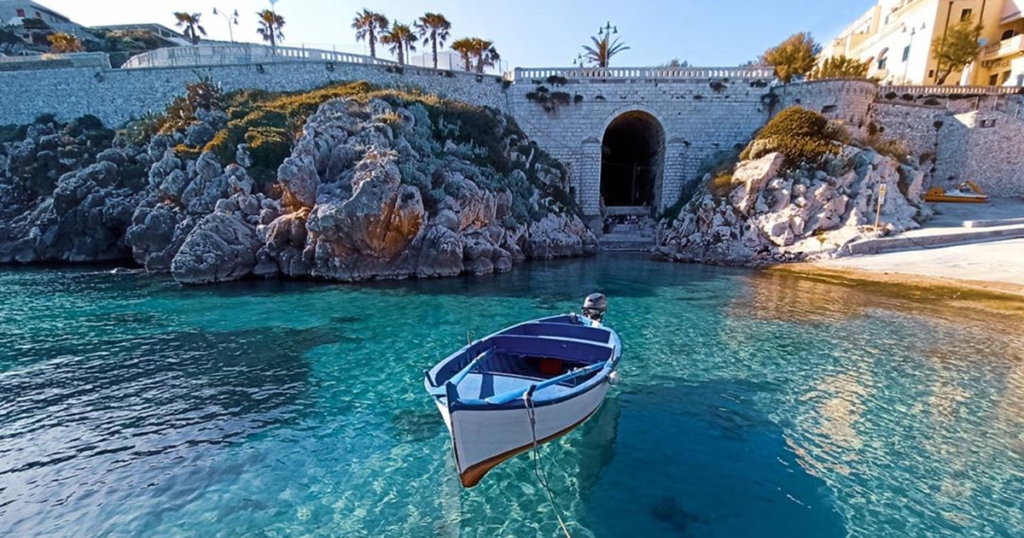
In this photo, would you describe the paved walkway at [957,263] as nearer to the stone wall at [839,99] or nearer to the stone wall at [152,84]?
the stone wall at [839,99]

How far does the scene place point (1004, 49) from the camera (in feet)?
116

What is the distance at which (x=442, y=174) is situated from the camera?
25.1 meters

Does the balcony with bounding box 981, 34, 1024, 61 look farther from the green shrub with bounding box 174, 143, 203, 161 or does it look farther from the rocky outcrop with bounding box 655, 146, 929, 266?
the green shrub with bounding box 174, 143, 203, 161

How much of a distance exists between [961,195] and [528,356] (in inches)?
1509

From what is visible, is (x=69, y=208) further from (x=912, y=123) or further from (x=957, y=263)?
(x=912, y=123)

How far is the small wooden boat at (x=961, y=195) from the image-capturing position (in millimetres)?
29797

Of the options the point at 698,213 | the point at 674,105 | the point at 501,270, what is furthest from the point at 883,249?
the point at 501,270

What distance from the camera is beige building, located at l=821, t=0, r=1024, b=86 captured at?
35.9 m

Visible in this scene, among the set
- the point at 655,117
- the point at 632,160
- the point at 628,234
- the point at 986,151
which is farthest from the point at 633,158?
the point at 986,151

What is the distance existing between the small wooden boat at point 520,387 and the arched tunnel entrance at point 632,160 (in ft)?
96.4

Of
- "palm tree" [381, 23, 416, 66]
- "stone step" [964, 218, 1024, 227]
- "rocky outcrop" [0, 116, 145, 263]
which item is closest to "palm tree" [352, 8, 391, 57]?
"palm tree" [381, 23, 416, 66]

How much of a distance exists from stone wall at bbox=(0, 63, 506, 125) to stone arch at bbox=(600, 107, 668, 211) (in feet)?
37.7

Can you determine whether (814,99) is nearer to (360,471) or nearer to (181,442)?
(360,471)

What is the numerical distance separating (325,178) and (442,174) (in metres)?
6.47
